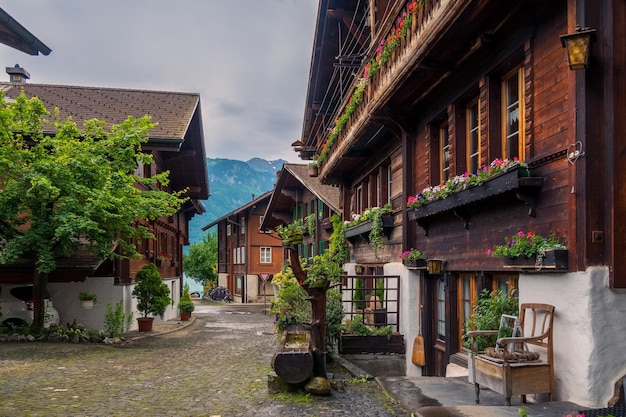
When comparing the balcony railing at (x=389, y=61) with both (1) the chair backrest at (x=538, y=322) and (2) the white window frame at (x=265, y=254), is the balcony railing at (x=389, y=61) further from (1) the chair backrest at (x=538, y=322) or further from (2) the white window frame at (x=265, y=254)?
(2) the white window frame at (x=265, y=254)

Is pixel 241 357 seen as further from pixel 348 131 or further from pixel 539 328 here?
pixel 539 328

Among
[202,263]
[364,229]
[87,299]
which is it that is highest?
[364,229]

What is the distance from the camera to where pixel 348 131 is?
13.3m

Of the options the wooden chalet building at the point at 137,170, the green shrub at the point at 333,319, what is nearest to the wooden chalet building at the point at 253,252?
the wooden chalet building at the point at 137,170

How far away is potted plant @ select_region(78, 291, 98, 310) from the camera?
16719 millimetres

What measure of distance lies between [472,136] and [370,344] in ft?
15.6

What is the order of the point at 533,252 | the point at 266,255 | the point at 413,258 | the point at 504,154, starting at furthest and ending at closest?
1. the point at 266,255
2. the point at 413,258
3. the point at 504,154
4. the point at 533,252

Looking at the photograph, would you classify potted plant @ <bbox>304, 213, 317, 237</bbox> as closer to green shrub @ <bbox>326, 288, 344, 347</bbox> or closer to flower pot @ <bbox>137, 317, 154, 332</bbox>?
flower pot @ <bbox>137, 317, 154, 332</bbox>

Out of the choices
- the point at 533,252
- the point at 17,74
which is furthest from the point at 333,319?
the point at 17,74

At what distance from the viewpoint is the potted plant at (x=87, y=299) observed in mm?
16719

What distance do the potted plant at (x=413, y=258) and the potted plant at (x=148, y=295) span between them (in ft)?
33.5

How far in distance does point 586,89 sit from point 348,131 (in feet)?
Answer: 26.2

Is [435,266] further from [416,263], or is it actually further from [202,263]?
[202,263]

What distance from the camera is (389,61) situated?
980 centimetres
